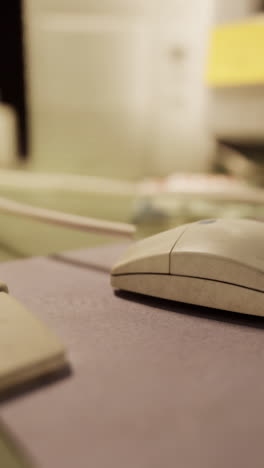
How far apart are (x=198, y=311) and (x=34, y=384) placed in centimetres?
19

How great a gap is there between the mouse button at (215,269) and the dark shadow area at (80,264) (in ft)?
0.49

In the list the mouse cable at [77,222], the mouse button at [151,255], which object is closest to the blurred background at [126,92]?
the mouse cable at [77,222]

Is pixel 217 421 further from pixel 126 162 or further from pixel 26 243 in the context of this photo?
pixel 126 162

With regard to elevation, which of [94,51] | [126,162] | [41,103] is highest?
[94,51]

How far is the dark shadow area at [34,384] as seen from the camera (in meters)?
0.29

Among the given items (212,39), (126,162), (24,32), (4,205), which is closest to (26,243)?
A: (4,205)

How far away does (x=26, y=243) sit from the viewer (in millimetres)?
744

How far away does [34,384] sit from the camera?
302 mm

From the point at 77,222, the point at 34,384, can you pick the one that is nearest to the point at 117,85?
the point at 77,222

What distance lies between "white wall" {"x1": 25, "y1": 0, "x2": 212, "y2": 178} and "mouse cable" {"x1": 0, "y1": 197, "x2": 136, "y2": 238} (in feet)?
6.53

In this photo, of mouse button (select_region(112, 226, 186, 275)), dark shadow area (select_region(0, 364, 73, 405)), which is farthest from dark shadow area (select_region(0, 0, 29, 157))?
dark shadow area (select_region(0, 364, 73, 405))

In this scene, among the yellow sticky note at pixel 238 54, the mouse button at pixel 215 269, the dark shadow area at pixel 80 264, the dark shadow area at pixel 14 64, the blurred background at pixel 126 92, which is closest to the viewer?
the mouse button at pixel 215 269

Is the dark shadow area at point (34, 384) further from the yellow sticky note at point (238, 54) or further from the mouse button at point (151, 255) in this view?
the yellow sticky note at point (238, 54)

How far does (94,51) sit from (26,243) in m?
2.01
